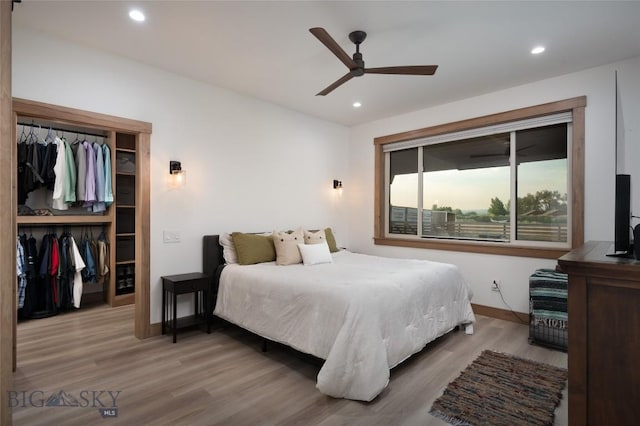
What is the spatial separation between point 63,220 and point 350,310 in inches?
155

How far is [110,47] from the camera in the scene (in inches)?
116

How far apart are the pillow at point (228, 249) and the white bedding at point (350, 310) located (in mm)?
170

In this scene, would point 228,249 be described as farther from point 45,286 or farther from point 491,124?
point 491,124

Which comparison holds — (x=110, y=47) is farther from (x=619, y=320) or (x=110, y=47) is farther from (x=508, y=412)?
(x=508, y=412)

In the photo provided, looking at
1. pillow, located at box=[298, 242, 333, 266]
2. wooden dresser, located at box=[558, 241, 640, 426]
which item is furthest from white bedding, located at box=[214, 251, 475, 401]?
wooden dresser, located at box=[558, 241, 640, 426]

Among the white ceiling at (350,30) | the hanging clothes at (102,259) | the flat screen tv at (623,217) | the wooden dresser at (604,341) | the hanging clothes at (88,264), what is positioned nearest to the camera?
the wooden dresser at (604,341)

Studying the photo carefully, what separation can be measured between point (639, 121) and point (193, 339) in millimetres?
4800

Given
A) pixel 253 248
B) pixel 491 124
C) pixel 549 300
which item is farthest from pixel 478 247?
pixel 253 248

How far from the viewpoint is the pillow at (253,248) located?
140 inches

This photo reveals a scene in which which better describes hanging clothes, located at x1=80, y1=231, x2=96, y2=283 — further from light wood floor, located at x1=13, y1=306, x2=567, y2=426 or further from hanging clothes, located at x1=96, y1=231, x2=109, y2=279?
light wood floor, located at x1=13, y1=306, x2=567, y2=426

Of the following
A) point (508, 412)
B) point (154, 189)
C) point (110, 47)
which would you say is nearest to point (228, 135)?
point (154, 189)

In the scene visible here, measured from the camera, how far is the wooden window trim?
3.34m

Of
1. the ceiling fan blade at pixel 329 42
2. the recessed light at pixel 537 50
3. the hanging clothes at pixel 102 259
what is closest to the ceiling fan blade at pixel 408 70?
the ceiling fan blade at pixel 329 42

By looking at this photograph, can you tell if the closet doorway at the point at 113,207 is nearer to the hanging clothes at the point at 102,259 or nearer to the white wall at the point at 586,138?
the hanging clothes at the point at 102,259
